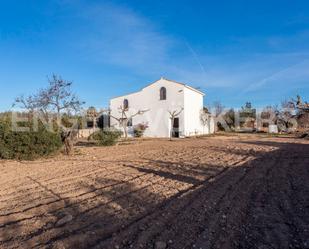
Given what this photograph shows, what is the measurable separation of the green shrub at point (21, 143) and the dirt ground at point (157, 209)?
3.19m

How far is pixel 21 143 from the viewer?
32.5 ft

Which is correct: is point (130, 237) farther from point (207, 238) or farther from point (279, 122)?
point (279, 122)

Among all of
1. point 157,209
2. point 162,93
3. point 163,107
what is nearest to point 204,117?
point 163,107

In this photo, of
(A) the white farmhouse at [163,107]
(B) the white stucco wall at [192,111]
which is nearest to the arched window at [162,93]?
(A) the white farmhouse at [163,107]

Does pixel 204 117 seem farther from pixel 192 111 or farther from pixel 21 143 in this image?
pixel 21 143

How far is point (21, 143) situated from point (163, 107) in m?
17.9

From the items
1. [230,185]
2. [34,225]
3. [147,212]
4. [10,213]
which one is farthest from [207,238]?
[10,213]

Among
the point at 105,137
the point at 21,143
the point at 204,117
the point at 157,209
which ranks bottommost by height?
the point at 157,209

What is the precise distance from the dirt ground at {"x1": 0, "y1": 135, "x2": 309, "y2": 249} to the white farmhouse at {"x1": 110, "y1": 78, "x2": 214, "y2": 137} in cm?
1916

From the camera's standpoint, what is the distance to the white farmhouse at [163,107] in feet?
84.8

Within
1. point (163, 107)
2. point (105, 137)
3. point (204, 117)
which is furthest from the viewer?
point (204, 117)

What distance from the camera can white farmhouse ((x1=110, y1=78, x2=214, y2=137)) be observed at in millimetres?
25859

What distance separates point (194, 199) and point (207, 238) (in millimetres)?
1471

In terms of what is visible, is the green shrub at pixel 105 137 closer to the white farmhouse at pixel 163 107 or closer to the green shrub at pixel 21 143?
the green shrub at pixel 21 143
